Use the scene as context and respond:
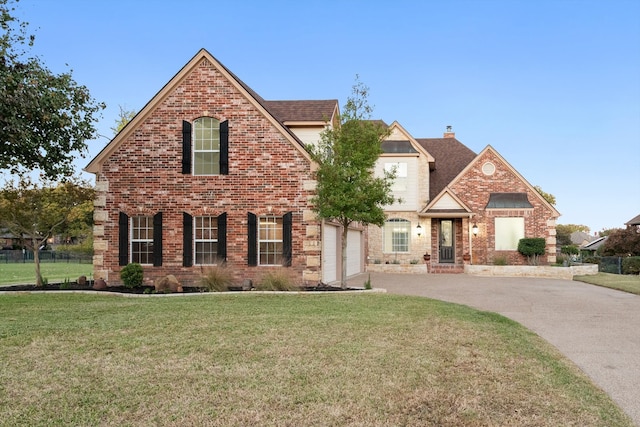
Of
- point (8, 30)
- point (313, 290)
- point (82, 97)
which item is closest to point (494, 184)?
point (313, 290)

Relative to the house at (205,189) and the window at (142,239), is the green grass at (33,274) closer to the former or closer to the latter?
the window at (142,239)

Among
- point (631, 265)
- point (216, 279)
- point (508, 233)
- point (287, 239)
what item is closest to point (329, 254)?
point (287, 239)

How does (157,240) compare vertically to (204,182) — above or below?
below

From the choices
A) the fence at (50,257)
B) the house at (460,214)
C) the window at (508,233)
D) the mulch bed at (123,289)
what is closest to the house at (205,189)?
the mulch bed at (123,289)

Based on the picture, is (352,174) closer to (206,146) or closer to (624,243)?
(206,146)

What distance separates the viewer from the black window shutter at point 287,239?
1551 cm

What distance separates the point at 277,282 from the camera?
14320mm

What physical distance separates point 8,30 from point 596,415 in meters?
14.7

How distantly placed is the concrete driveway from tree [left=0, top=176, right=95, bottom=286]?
1078 cm

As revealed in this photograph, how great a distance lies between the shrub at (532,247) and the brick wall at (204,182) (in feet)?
45.8

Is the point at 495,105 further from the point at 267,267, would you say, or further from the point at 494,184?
the point at 267,267

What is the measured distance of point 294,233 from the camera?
51.1ft

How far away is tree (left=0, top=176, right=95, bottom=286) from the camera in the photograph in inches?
624

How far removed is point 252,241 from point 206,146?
3599mm
